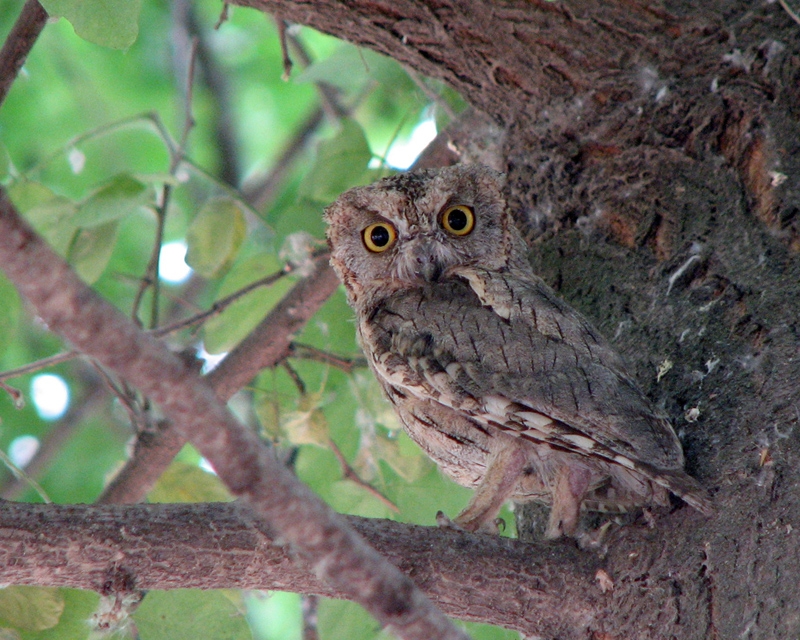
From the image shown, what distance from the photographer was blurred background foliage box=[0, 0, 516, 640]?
7.64ft

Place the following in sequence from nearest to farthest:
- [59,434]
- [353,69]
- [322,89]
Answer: [353,69], [322,89], [59,434]

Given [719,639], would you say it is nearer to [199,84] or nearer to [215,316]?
[215,316]

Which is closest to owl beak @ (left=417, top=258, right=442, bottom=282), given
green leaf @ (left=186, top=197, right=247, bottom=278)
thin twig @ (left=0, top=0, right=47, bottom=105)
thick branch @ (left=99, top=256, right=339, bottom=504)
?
thick branch @ (left=99, top=256, right=339, bottom=504)

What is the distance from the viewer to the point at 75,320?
3.13ft

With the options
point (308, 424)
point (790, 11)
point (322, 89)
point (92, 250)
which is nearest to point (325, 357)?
point (308, 424)

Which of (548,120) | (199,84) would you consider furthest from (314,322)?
(199,84)

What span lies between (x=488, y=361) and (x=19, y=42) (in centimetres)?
160

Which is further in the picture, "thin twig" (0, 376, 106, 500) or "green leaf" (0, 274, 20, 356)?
"thin twig" (0, 376, 106, 500)

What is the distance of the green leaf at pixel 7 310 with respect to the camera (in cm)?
252

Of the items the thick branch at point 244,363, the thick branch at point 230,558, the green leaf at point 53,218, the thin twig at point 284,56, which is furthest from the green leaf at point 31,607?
the thin twig at point 284,56

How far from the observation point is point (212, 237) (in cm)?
289

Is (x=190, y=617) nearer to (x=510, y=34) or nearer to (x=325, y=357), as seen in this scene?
(x=325, y=357)

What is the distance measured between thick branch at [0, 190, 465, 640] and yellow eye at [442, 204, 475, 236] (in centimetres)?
157

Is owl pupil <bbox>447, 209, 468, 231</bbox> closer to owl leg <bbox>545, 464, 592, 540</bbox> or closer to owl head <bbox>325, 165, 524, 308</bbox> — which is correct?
owl head <bbox>325, 165, 524, 308</bbox>
